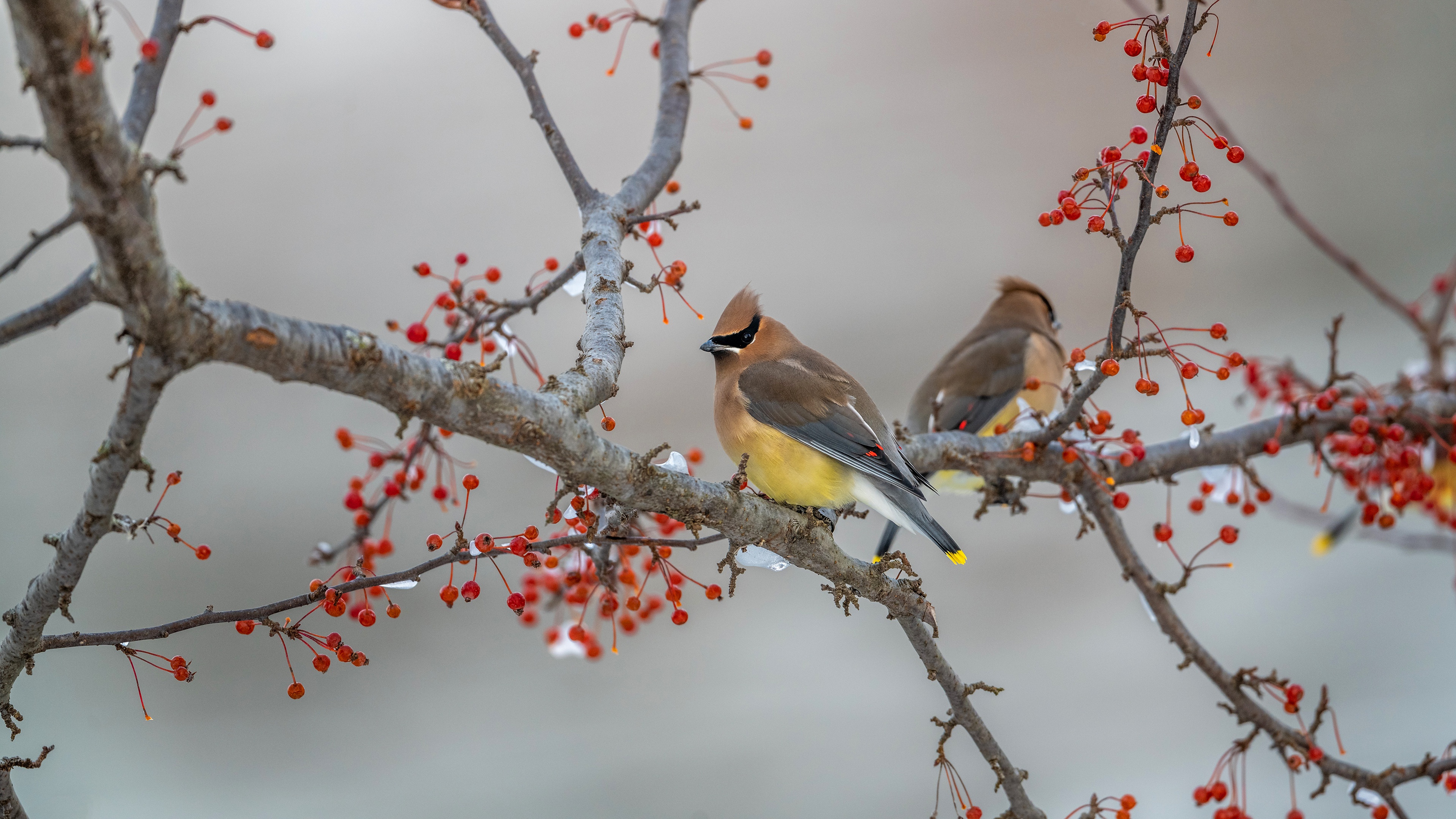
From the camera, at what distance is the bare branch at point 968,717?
158 centimetres

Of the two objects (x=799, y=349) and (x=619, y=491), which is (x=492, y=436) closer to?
(x=619, y=491)

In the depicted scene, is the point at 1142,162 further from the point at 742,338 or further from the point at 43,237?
the point at 43,237

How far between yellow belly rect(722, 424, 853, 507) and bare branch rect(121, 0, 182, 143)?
1066mm

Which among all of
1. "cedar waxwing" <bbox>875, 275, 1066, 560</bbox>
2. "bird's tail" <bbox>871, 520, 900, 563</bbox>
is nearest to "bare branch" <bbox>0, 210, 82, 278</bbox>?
"bird's tail" <bbox>871, 520, 900, 563</bbox>

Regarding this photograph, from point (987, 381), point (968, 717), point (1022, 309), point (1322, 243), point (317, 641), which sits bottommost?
point (317, 641)

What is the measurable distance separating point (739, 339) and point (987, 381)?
1.10 m

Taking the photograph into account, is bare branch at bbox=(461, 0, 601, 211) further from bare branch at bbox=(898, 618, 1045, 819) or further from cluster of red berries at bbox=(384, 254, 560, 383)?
bare branch at bbox=(898, 618, 1045, 819)

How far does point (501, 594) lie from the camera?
13.1ft

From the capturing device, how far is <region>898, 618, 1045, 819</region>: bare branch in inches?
62.1

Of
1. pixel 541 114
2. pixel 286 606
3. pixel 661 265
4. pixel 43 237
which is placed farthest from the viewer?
pixel 541 114

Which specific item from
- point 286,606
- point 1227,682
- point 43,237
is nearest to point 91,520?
point 286,606

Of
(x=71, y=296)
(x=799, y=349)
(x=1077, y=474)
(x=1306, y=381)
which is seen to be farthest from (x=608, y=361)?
(x=1306, y=381)

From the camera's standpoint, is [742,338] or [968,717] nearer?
[968,717]

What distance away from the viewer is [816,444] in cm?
185
